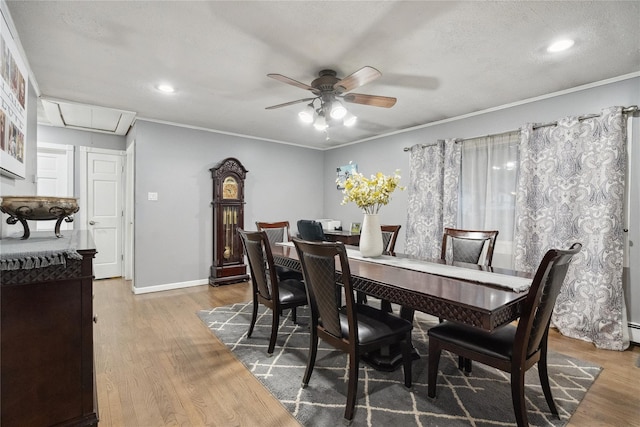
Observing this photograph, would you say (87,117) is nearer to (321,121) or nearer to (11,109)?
(11,109)

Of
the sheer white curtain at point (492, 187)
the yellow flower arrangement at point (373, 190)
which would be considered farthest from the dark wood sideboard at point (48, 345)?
the sheer white curtain at point (492, 187)

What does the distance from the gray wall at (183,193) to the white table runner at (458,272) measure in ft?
9.42

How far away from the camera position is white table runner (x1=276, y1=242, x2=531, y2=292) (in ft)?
5.78

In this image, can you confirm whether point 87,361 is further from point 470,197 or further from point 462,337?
point 470,197

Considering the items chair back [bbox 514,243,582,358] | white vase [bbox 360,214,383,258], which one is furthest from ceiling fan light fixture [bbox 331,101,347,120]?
chair back [bbox 514,243,582,358]

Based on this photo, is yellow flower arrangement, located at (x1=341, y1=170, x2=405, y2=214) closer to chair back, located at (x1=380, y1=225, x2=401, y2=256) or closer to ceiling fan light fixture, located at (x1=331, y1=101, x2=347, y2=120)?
ceiling fan light fixture, located at (x1=331, y1=101, x2=347, y2=120)

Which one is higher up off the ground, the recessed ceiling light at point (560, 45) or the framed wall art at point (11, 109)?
the recessed ceiling light at point (560, 45)

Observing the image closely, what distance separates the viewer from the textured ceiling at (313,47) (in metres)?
1.81

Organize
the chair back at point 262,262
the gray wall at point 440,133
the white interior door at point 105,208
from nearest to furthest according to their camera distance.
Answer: the chair back at point 262,262, the gray wall at point 440,133, the white interior door at point 105,208

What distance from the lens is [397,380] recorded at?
6.83ft

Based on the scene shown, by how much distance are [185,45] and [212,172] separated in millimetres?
2561

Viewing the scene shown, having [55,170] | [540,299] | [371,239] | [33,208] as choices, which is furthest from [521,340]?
[55,170]

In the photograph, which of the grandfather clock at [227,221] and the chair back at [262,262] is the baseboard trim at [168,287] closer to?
the grandfather clock at [227,221]

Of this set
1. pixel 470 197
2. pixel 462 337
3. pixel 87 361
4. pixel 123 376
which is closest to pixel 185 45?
pixel 87 361
